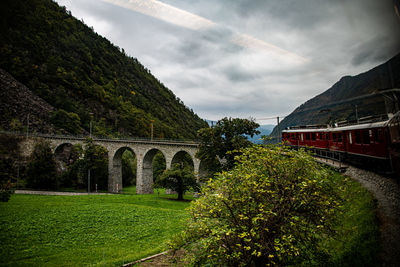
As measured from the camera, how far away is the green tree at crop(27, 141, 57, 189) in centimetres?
2591

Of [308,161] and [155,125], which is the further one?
[155,125]

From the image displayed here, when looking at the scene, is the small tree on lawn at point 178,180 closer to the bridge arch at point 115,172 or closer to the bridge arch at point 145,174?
the bridge arch at point 145,174

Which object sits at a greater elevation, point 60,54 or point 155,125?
point 60,54

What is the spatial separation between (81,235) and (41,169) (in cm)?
2033

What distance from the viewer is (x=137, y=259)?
8.91m

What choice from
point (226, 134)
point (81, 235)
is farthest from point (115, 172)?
point (81, 235)

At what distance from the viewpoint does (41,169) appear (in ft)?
86.7

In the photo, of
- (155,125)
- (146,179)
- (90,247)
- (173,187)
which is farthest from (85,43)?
(90,247)

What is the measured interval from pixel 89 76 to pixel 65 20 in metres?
34.7

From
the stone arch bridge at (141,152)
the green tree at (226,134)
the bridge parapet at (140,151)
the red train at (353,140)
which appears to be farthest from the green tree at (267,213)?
the bridge parapet at (140,151)

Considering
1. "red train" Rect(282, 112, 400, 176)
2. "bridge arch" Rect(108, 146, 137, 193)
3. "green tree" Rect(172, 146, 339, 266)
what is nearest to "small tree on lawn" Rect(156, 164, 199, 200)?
"red train" Rect(282, 112, 400, 176)

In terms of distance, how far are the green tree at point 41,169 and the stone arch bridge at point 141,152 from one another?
1035 millimetres

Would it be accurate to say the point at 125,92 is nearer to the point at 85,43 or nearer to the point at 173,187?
the point at 85,43

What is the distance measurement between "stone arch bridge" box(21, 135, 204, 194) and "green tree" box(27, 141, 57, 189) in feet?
3.40
